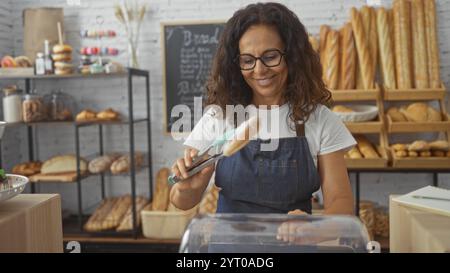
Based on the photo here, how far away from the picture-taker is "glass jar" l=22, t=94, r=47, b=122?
11.3ft

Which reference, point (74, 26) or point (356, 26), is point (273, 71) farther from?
point (74, 26)

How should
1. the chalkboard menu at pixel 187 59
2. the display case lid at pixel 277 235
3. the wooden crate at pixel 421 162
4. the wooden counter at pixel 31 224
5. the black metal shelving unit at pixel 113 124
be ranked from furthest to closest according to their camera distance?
the chalkboard menu at pixel 187 59
the black metal shelving unit at pixel 113 124
the wooden crate at pixel 421 162
the wooden counter at pixel 31 224
the display case lid at pixel 277 235

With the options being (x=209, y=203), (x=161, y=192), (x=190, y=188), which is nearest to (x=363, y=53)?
(x=209, y=203)

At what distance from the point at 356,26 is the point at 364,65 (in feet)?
0.98

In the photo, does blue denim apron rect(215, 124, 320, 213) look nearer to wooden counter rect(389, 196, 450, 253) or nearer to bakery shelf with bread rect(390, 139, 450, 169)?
wooden counter rect(389, 196, 450, 253)

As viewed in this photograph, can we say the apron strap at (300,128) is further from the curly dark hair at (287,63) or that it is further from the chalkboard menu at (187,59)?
the chalkboard menu at (187,59)

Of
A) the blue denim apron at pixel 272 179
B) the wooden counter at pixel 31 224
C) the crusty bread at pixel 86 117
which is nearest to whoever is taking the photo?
the wooden counter at pixel 31 224

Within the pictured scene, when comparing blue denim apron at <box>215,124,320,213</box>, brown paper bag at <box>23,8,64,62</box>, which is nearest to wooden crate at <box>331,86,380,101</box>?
blue denim apron at <box>215,124,320,213</box>

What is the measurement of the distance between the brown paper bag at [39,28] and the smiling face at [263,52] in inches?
105

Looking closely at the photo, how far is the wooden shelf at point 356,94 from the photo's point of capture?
10.5 ft

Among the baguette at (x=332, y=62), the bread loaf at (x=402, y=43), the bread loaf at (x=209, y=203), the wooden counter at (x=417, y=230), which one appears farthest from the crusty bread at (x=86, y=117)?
the wooden counter at (x=417, y=230)

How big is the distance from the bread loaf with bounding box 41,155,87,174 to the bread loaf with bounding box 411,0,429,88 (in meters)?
2.58

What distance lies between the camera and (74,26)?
3832 millimetres
